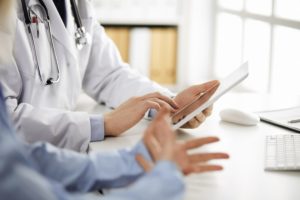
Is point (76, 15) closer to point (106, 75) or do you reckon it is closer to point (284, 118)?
point (106, 75)

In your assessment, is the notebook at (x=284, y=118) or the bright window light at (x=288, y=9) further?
the bright window light at (x=288, y=9)

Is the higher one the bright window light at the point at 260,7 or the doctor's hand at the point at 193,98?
the bright window light at the point at 260,7

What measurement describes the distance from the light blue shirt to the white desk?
13cm

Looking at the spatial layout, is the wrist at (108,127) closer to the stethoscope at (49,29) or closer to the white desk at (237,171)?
the white desk at (237,171)

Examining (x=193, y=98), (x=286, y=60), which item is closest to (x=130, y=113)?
(x=193, y=98)

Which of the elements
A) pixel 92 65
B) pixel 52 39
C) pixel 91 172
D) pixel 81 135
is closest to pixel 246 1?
pixel 92 65

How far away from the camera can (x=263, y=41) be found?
277 cm

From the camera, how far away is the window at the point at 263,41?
2416 mm

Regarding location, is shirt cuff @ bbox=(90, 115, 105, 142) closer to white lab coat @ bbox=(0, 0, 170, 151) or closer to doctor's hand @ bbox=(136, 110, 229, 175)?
white lab coat @ bbox=(0, 0, 170, 151)

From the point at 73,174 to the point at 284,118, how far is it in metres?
0.75

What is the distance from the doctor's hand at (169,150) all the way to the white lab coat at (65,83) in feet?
1.32

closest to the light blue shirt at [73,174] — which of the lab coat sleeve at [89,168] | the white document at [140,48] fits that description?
the lab coat sleeve at [89,168]

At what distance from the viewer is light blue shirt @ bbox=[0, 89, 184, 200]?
2.21ft

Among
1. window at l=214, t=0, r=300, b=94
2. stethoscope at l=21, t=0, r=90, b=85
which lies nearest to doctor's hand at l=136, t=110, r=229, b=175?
stethoscope at l=21, t=0, r=90, b=85
